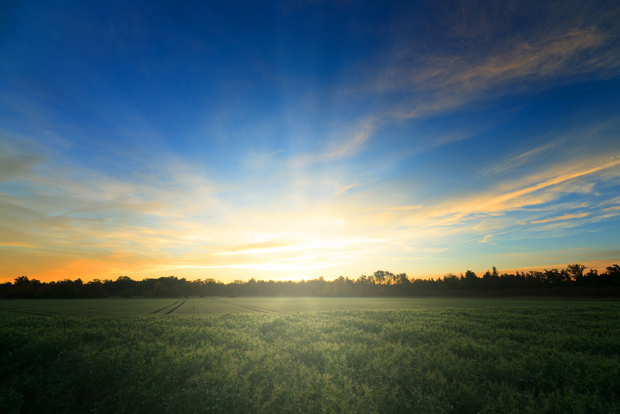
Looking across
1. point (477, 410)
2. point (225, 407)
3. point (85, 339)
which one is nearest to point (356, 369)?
point (477, 410)

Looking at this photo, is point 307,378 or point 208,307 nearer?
point 307,378

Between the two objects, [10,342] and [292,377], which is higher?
[10,342]

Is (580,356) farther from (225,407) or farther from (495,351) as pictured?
(225,407)

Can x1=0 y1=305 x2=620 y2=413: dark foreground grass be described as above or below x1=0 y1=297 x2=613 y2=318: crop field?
above

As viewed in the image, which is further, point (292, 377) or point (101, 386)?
point (292, 377)

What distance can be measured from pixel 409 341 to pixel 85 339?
1044 inches

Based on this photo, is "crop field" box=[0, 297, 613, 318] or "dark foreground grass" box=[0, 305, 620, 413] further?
"crop field" box=[0, 297, 613, 318]

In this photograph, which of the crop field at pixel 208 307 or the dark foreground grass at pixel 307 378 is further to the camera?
the crop field at pixel 208 307

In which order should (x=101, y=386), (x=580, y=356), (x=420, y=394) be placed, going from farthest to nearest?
(x=580, y=356) < (x=101, y=386) < (x=420, y=394)

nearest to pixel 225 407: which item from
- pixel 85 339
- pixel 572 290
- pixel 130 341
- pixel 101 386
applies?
pixel 101 386

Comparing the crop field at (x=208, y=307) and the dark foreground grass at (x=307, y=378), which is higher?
the dark foreground grass at (x=307, y=378)

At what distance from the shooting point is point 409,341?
2044 centimetres

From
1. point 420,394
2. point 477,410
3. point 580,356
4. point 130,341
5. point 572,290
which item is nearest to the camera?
point 477,410

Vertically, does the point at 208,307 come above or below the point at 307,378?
below
